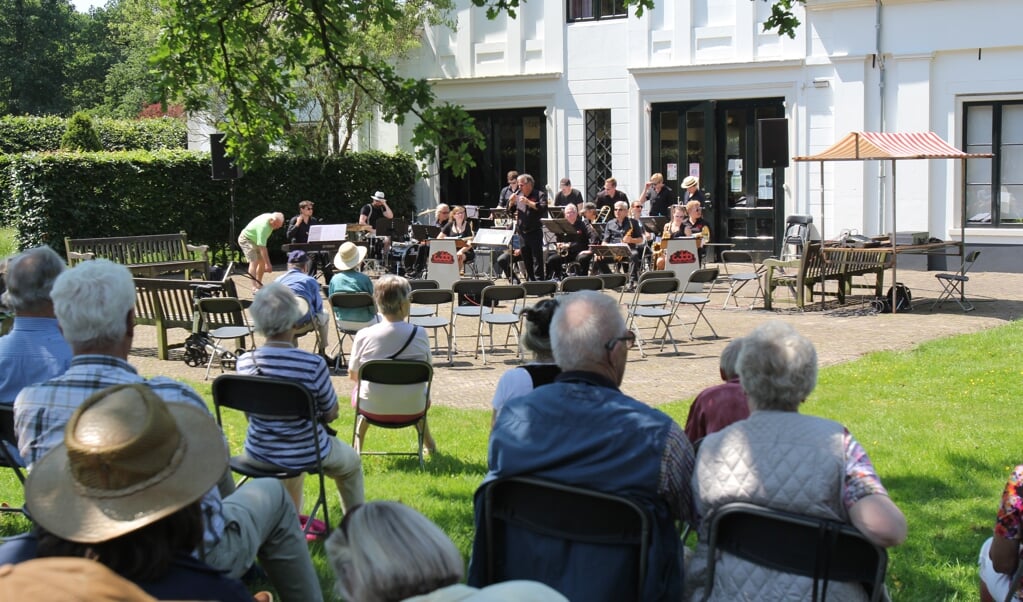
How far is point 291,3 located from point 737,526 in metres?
6.26

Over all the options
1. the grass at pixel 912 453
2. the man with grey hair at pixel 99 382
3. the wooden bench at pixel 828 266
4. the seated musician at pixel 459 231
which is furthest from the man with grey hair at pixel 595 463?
the seated musician at pixel 459 231

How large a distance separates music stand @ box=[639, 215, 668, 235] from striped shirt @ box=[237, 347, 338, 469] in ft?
47.7

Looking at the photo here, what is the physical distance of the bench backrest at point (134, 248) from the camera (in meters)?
18.4

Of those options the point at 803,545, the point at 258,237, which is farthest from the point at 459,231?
the point at 803,545

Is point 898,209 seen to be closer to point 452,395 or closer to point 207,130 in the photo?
point 452,395

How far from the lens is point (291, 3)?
8.39m

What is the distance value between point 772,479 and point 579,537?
59 cm

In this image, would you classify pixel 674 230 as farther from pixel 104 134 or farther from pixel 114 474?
pixel 104 134

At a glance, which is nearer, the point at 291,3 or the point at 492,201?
the point at 291,3

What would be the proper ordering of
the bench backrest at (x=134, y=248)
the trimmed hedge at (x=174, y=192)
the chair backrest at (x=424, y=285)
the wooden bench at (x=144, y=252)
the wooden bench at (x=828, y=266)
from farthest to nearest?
the trimmed hedge at (x=174, y=192) < the bench backrest at (x=134, y=248) < the wooden bench at (x=144, y=252) < the wooden bench at (x=828, y=266) < the chair backrest at (x=424, y=285)

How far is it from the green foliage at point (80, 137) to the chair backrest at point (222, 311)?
1824 centimetres

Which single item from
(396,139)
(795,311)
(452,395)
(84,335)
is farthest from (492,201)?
(84,335)

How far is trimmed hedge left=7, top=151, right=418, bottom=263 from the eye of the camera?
20.5 m

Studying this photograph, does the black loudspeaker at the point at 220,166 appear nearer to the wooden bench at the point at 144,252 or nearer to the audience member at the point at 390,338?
the wooden bench at the point at 144,252
